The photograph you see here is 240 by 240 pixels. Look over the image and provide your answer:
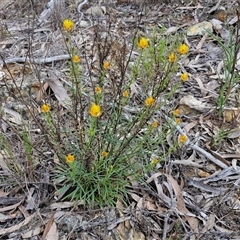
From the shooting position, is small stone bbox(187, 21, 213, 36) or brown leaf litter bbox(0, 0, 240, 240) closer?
brown leaf litter bbox(0, 0, 240, 240)

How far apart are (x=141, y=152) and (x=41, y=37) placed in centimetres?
190

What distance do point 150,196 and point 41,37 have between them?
2.04m

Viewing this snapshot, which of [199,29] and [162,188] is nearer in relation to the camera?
[162,188]

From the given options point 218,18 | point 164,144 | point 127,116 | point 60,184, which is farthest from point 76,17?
point 60,184

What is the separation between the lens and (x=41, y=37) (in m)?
3.51

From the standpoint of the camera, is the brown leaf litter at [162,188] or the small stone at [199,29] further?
the small stone at [199,29]

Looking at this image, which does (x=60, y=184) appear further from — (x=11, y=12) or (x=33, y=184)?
(x=11, y=12)

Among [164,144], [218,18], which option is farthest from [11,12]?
[164,144]

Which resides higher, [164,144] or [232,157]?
[164,144]

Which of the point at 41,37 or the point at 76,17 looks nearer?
the point at 41,37

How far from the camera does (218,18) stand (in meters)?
3.70

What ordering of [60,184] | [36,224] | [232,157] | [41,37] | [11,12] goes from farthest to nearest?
[11,12]
[41,37]
[232,157]
[60,184]
[36,224]

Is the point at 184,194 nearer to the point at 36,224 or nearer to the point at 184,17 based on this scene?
the point at 36,224

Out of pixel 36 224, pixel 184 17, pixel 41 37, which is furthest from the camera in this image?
pixel 184 17
